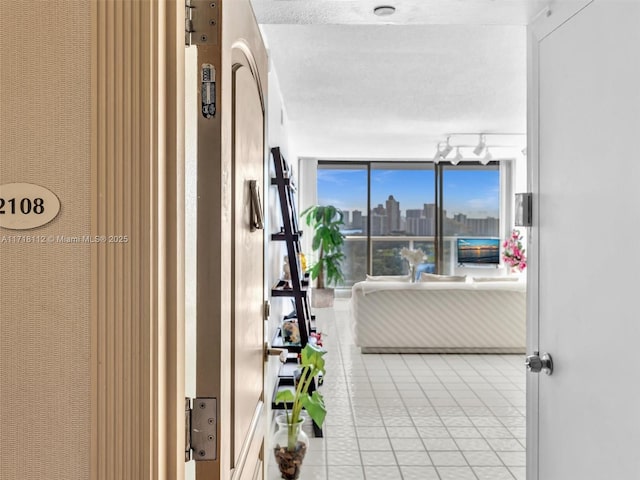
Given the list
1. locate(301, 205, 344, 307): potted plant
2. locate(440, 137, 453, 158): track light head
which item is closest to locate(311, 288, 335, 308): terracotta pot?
locate(301, 205, 344, 307): potted plant

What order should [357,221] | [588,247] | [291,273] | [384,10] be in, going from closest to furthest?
[588,247], [384,10], [291,273], [357,221]

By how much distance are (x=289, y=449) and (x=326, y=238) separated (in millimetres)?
6245

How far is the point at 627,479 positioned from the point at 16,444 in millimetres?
1196

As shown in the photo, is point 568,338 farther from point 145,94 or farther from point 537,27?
point 145,94

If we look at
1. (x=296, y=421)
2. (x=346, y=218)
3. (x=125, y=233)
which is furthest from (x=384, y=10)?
(x=346, y=218)

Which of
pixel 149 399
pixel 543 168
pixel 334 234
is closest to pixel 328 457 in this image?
pixel 543 168

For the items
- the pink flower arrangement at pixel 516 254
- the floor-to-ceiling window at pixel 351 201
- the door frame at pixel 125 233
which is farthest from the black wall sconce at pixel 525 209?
the floor-to-ceiling window at pixel 351 201

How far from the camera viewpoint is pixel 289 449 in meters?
2.78

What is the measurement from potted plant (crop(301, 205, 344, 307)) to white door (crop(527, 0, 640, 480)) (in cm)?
711

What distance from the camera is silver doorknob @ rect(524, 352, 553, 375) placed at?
166 centimetres

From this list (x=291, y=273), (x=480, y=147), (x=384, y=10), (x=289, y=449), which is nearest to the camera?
(x=384, y=10)

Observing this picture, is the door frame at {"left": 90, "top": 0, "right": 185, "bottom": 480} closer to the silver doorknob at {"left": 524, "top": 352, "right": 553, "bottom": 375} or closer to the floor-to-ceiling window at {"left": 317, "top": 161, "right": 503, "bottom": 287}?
the silver doorknob at {"left": 524, "top": 352, "right": 553, "bottom": 375}

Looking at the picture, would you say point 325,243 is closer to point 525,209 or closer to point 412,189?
point 412,189

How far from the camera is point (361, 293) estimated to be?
569cm
